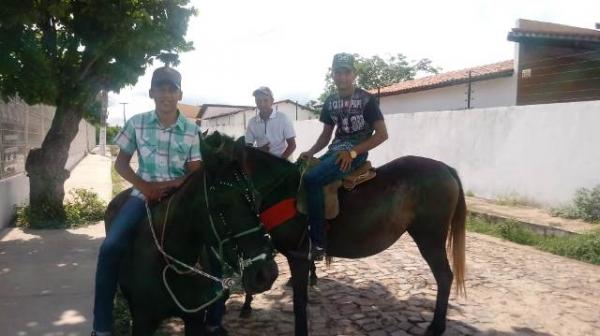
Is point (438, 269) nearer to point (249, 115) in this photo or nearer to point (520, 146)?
point (520, 146)

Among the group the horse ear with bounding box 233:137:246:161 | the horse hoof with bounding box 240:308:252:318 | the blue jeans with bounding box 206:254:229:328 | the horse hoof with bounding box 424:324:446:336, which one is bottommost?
the horse hoof with bounding box 240:308:252:318

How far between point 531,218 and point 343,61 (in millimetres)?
5974

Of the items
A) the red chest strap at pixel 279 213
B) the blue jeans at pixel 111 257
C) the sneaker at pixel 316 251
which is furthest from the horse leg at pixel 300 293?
the blue jeans at pixel 111 257

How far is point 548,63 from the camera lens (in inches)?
638

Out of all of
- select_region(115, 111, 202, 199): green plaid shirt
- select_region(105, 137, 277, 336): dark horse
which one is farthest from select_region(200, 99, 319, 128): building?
select_region(105, 137, 277, 336): dark horse

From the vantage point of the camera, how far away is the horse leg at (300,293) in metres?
3.62

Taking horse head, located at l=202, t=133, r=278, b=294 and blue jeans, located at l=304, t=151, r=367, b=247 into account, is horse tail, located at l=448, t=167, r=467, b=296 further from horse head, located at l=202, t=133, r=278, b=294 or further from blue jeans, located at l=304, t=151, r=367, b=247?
horse head, located at l=202, t=133, r=278, b=294

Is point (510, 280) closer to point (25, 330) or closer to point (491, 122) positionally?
point (25, 330)


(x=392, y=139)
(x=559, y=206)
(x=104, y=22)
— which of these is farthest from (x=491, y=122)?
(x=104, y=22)

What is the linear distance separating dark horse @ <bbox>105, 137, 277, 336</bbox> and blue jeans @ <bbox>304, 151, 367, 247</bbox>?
3.72 feet

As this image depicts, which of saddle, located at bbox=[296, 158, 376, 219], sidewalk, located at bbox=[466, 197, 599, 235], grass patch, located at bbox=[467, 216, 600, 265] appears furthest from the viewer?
sidewalk, located at bbox=[466, 197, 599, 235]

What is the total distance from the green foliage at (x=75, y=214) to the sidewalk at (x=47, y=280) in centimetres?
27

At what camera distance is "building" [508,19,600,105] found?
14.0 m

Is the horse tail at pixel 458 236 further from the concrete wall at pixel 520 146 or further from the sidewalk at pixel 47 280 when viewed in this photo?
the concrete wall at pixel 520 146
